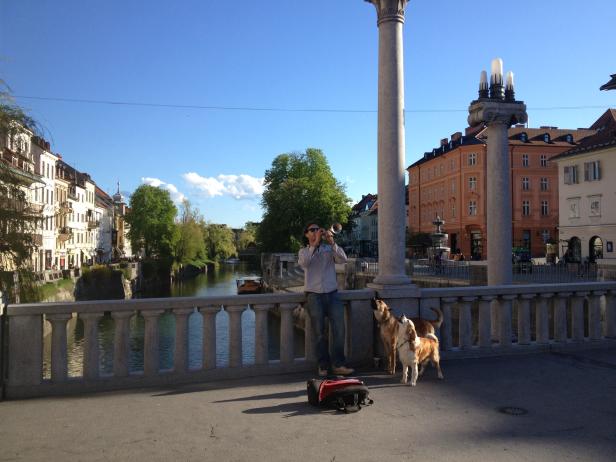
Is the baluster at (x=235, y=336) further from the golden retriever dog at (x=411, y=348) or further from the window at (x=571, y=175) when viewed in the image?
the window at (x=571, y=175)

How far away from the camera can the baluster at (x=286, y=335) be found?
610cm

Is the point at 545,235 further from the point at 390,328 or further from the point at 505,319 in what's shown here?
the point at 390,328

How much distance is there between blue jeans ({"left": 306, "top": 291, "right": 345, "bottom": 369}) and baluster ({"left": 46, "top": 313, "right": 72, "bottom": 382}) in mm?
2633

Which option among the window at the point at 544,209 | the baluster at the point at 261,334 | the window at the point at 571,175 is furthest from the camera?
the window at the point at 544,209

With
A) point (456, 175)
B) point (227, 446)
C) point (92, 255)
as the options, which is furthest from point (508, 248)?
point (92, 255)

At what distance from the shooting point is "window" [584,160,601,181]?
1433 inches

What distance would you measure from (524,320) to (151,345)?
16.4ft

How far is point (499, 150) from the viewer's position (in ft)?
27.7

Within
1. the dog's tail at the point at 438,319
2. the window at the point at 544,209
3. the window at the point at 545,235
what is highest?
the window at the point at 544,209

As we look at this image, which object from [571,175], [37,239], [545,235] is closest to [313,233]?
[37,239]

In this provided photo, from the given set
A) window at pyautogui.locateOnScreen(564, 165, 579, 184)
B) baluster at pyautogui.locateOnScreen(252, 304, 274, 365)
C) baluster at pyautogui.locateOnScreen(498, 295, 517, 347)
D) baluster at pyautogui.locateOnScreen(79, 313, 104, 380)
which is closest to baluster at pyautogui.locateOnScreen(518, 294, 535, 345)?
baluster at pyautogui.locateOnScreen(498, 295, 517, 347)

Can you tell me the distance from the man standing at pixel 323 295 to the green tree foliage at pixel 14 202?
3177 millimetres

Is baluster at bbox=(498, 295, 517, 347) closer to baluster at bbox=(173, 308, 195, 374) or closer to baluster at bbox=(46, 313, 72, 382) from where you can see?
baluster at bbox=(173, 308, 195, 374)

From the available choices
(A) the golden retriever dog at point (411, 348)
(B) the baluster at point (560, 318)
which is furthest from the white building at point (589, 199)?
(A) the golden retriever dog at point (411, 348)
